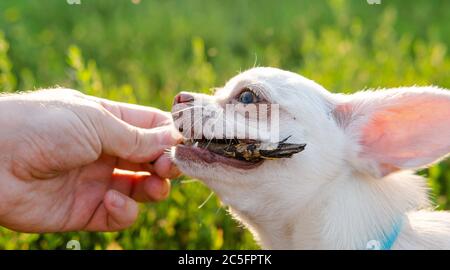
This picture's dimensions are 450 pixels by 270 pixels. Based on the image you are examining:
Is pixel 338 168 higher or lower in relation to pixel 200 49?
lower

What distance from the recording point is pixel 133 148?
4.02 m

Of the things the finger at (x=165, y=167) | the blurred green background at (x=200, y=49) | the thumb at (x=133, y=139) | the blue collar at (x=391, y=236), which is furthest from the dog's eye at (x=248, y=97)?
the blurred green background at (x=200, y=49)

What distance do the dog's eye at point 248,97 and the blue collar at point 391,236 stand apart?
93 centimetres

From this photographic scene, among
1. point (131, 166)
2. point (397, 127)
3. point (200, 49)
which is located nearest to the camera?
point (397, 127)

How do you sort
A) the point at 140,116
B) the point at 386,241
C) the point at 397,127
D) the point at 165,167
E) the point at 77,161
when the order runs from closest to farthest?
1. the point at 386,241
2. the point at 397,127
3. the point at 77,161
4. the point at 165,167
5. the point at 140,116

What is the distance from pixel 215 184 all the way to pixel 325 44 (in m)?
4.39

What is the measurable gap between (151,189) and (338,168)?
1.24 metres

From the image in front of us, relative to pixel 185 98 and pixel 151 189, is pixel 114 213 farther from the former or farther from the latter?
pixel 185 98

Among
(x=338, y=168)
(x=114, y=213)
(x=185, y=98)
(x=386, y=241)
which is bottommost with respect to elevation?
(x=386, y=241)

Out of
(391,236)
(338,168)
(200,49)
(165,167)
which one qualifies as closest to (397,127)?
(338,168)

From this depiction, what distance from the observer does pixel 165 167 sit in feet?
13.7

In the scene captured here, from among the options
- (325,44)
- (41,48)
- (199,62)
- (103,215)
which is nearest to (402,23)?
(325,44)

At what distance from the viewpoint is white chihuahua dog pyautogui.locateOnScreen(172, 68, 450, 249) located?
3617 millimetres

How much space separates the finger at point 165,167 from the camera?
415 centimetres
